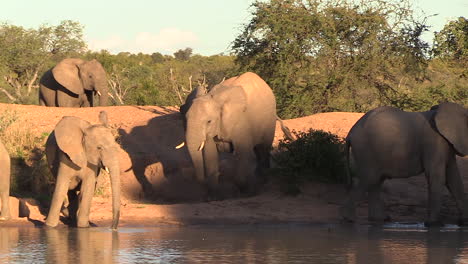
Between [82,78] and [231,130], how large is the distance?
9.31m

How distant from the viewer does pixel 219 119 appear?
1717 centimetres

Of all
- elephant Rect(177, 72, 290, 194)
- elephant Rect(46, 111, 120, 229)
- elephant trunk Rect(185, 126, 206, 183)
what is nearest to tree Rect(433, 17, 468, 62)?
elephant Rect(177, 72, 290, 194)

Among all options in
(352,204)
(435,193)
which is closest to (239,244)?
(352,204)

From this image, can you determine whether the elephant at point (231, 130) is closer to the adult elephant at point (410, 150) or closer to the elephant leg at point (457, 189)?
the adult elephant at point (410, 150)

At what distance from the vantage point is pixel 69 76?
2562 cm

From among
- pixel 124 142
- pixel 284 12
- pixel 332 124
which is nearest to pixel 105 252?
pixel 124 142

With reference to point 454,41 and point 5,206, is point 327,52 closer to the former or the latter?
point 454,41

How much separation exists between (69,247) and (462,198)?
6376 mm

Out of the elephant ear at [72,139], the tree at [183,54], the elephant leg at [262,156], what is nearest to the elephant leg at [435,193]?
the elephant leg at [262,156]

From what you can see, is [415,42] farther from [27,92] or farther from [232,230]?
[27,92]

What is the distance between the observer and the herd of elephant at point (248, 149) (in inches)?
551

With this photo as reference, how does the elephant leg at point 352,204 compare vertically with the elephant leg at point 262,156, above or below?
below

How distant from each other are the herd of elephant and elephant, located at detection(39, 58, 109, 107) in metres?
7.45

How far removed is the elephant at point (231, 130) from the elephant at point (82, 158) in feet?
9.24
